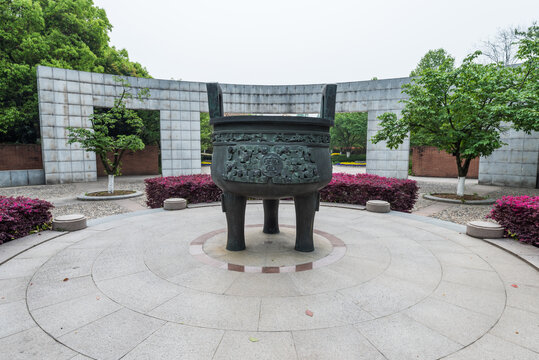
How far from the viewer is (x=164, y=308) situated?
3303 millimetres

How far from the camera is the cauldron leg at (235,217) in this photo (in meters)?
4.95

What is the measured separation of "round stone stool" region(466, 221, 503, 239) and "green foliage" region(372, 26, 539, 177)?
21.6 ft

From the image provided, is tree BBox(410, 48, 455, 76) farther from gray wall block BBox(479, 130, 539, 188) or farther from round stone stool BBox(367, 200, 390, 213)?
round stone stool BBox(367, 200, 390, 213)

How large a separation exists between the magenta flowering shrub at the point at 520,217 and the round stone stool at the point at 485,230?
0.65 feet

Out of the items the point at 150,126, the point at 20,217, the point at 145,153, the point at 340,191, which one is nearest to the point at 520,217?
the point at 340,191

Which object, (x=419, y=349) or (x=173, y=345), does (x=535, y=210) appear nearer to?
(x=419, y=349)

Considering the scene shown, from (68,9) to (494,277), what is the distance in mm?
27454

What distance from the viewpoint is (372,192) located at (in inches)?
371

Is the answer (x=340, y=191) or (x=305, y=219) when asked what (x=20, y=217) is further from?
(x=340, y=191)

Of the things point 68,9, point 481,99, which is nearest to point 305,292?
point 481,99

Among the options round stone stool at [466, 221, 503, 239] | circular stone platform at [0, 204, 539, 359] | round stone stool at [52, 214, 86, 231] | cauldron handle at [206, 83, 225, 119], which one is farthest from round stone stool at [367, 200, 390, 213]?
round stone stool at [52, 214, 86, 231]

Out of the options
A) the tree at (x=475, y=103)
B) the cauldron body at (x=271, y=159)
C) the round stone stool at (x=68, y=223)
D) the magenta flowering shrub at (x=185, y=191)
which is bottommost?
the round stone stool at (x=68, y=223)

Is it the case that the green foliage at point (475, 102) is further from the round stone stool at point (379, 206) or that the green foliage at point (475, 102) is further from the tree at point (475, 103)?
the round stone stool at point (379, 206)

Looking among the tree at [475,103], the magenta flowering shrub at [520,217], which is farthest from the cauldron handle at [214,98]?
the tree at [475,103]
